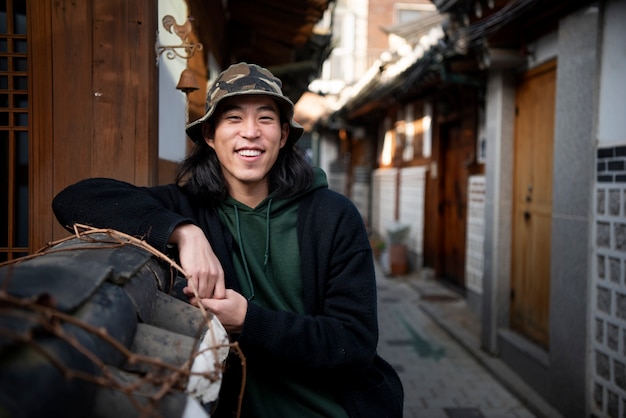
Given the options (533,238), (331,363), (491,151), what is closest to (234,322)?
(331,363)

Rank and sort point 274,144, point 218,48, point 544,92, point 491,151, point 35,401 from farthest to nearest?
point 491,151
point 218,48
point 544,92
point 274,144
point 35,401

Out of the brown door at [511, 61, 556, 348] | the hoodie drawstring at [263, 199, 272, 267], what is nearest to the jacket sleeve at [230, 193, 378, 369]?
the hoodie drawstring at [263, 199, 272, 267]

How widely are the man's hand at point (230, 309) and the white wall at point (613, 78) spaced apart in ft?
11.1

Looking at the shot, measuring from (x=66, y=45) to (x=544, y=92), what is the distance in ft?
15.4

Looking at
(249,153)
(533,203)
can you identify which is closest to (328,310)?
(249,153)

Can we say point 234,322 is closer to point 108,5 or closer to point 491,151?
point 108,5

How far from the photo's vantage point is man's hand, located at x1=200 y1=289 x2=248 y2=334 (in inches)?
63.1

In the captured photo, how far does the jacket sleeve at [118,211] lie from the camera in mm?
1708

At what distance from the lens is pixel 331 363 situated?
1.76 m

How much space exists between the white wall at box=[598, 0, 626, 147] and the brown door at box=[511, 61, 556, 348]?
1.21 m

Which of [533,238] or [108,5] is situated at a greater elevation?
[108,5]

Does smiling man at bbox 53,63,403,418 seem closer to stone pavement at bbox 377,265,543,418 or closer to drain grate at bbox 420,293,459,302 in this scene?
stone pavement at bbox 377,265,543,418

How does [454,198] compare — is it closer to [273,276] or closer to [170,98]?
[170,98]

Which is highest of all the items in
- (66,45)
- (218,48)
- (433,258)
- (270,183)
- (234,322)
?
(218,48)
